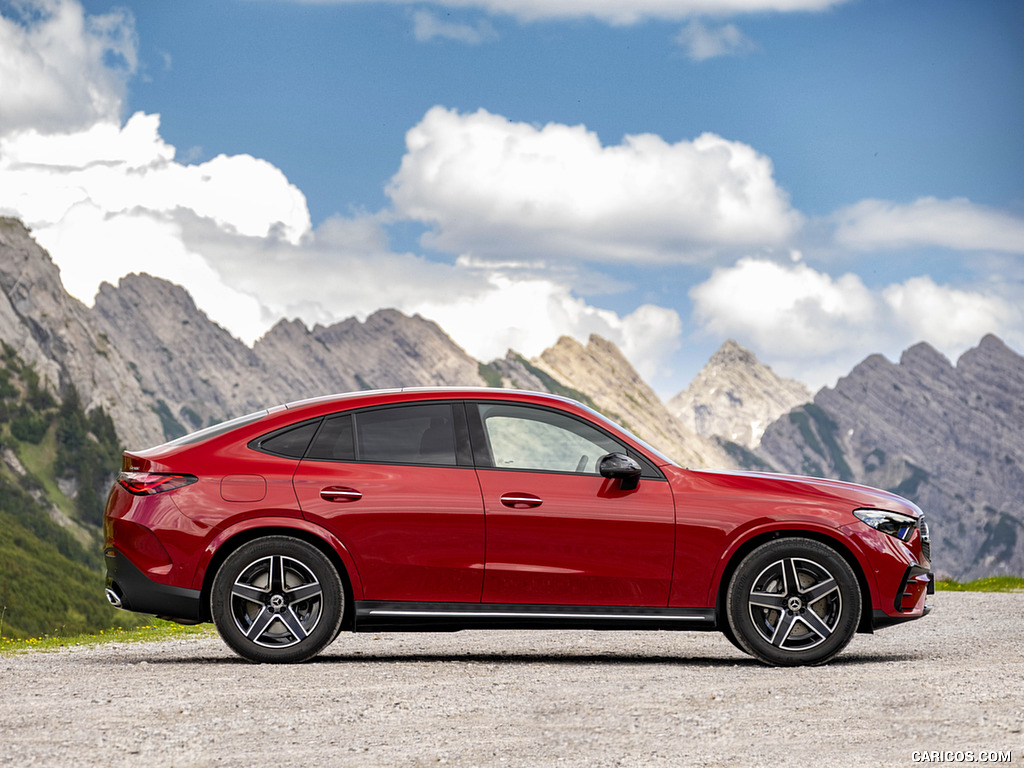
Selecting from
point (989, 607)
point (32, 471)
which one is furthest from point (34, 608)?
point (989, 607)

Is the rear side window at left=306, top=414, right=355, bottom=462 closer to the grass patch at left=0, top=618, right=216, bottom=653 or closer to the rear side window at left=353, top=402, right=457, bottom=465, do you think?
the rear side window at left=353, top=402, right=457, bottom=465

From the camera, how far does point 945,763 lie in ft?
16.0

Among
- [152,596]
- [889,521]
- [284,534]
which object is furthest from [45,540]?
[889,521]

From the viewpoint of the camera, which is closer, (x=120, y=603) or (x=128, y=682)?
(x=128, y=682)

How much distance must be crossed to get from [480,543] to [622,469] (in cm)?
108

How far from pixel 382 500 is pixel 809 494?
2976 millimetres

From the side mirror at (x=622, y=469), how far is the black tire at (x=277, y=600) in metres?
1.95

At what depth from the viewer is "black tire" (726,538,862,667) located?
755 centimetres

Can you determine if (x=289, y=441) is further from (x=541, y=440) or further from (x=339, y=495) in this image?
(x=541, y=440)

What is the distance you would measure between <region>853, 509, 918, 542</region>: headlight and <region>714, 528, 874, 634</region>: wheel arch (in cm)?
27

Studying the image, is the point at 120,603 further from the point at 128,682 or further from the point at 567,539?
the point at 567,539

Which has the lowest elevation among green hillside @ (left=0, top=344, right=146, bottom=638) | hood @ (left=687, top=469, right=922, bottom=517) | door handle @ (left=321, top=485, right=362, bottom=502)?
green hillside @ (left=0, top=344, right=146, bottom=638)

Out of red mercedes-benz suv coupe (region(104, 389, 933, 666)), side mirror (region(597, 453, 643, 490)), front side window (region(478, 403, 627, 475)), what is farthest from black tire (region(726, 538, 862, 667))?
front side window (region(478, 403, 627, 475))

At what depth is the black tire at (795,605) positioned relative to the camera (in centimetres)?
755
